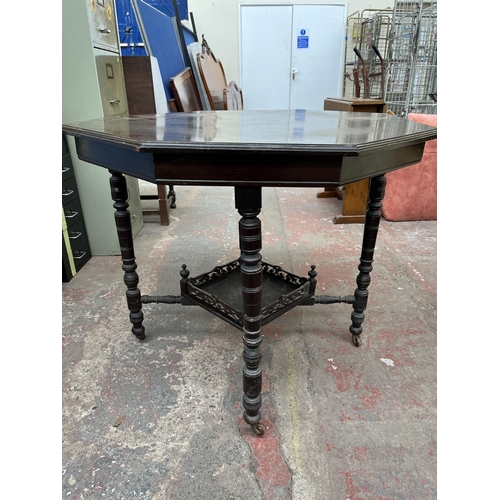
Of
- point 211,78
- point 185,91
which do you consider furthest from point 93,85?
point 211,78

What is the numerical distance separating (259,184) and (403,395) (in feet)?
3.35

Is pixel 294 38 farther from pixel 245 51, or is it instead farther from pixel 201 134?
pixel 201 134

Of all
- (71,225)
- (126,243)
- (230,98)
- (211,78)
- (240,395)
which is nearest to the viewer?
(240,395)

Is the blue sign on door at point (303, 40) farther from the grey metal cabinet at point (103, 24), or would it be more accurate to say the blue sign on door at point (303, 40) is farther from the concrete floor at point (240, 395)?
the concrete floor at point (240, 395)

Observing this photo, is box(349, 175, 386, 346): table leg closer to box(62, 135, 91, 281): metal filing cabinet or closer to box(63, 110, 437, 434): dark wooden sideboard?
box(63, 110, 437, 434): dark wooden sideboard

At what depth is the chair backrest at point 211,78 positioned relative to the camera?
13.4 feet

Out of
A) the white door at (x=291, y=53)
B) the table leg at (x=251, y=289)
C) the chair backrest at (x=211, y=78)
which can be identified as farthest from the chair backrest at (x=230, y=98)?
the table leg at (x=251, y=289)

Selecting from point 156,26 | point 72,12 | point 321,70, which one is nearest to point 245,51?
point 321,70

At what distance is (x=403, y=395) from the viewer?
138 cm

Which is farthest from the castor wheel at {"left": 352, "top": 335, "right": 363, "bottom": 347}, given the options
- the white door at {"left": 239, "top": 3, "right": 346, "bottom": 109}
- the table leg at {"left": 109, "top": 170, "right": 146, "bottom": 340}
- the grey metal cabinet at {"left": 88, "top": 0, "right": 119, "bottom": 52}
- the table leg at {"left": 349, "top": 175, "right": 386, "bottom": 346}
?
the white door at {"left": 239, "top": 3, "right": 346, "bottom": 109}

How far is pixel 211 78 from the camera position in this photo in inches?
180

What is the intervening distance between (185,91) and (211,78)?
128 centimetres

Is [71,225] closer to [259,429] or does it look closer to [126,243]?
[126,243]

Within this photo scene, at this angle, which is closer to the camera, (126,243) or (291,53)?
(126,243)
